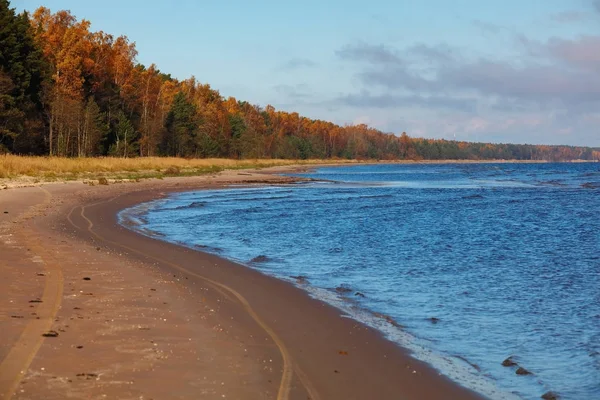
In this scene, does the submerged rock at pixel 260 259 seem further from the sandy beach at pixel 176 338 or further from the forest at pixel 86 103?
the forest at pixel 86 103

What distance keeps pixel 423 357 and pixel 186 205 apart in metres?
25.5

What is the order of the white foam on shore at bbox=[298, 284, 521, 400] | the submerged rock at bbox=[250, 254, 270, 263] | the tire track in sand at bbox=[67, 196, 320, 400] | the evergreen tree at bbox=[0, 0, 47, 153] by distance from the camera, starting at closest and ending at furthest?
1. the tire track in sand at bbox=[67, 196, 320, 400]
2. the white foam on shore at bbox=[298, 284, 521, 400]
3. the submerged rock at bbox=[250, 254, 270, 263]
4. the evergreen tree at bbox=[0, 0, 47, 153]

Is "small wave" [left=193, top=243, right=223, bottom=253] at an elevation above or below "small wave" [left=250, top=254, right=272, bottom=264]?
below

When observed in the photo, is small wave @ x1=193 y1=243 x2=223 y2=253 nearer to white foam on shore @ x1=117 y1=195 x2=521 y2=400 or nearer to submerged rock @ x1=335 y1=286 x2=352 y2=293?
white foam on shore @ x1=117 y1=195 x2=521 y2=400

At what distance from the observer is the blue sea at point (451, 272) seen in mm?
8062

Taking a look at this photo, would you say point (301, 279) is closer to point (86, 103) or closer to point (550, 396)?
point (550, 396)

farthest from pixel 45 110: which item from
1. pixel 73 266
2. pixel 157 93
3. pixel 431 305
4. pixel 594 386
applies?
pixel 594 386

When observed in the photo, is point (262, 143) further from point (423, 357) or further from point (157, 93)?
point (423, 357)

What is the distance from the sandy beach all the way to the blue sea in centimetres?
76

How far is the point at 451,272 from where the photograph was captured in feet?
48.3

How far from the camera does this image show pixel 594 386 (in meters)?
7.04

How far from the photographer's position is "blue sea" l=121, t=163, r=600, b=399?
26.5 ft

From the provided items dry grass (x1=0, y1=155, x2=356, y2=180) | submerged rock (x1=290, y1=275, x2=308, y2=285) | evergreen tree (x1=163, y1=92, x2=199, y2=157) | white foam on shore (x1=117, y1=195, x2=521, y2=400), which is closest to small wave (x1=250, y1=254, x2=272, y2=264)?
white foam on shore (x1=117, y1=195, x2=521, y2=400)

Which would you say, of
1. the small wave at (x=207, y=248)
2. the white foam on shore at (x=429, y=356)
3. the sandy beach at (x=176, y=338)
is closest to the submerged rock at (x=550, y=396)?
the white foam on shore at (x=429, y=356)
